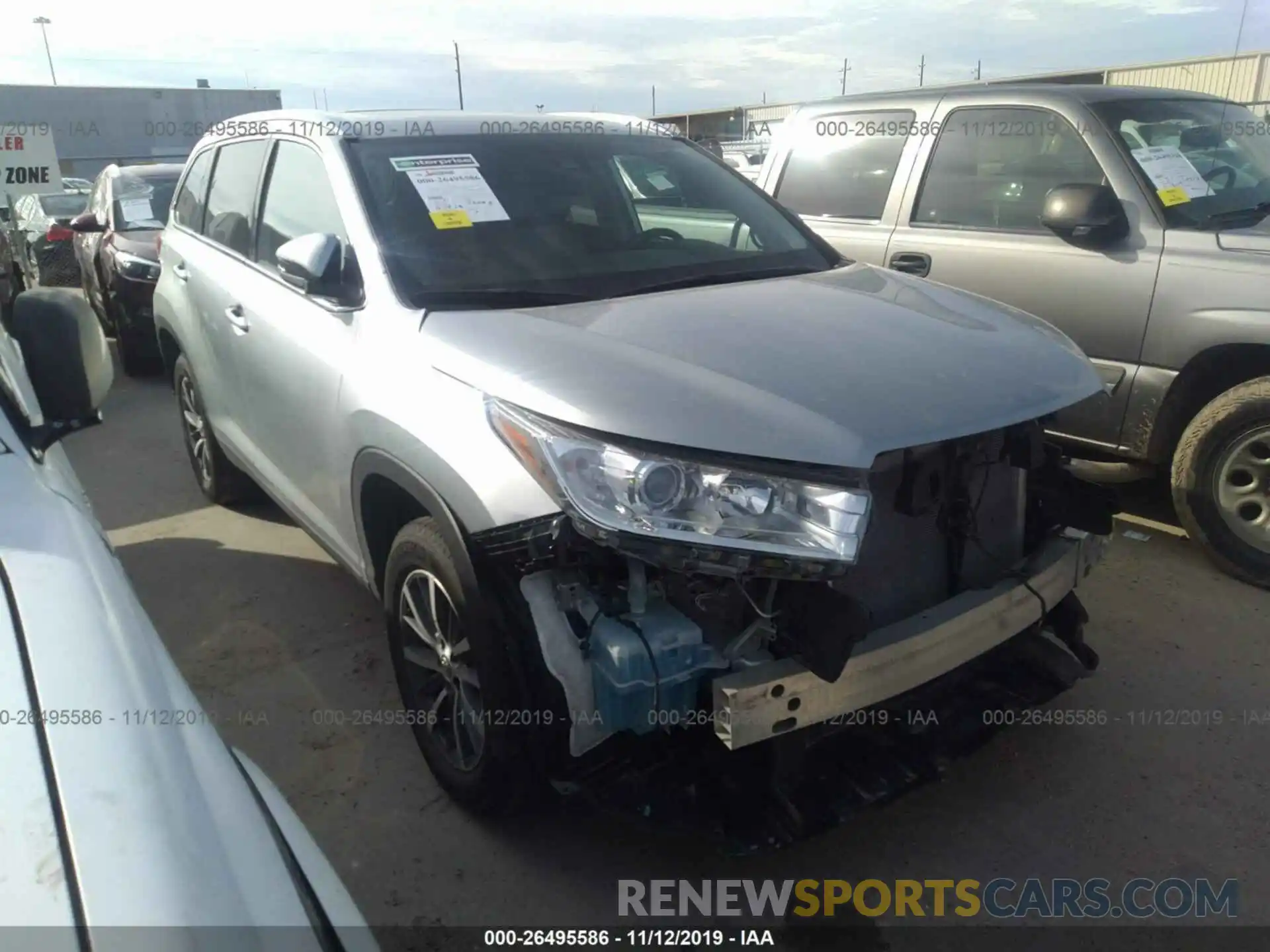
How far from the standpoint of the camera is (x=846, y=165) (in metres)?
5.29

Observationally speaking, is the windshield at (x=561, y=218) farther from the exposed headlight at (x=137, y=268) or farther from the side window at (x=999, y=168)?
the exposed headlight at (x=137, y=268)

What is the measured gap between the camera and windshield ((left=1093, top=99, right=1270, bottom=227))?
4.23m

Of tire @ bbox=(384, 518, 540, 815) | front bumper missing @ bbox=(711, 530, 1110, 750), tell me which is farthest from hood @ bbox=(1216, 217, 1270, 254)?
tire @ bbox=(384, 518, 540, 815)

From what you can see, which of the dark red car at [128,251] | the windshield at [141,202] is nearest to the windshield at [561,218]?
the dark red car at [128,251]

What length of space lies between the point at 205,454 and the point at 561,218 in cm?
272

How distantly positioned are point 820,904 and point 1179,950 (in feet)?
2.81

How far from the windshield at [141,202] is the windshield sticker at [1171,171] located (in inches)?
291

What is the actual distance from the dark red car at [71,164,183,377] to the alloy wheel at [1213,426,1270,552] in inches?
292

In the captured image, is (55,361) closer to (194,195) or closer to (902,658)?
(902,658)

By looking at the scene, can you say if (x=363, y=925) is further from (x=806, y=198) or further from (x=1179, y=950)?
(x=806, y=198)

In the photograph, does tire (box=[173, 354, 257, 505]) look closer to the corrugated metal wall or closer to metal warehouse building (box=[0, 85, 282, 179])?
the corrugated metal wall

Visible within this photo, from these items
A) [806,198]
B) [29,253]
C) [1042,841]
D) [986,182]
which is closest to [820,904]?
[1042,841]

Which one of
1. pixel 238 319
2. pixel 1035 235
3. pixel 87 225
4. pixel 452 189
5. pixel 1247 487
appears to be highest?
pixel 452 189

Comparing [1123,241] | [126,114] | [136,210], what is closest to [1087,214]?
[1123,241]
